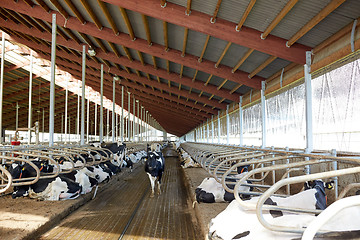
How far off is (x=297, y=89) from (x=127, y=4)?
4.40 meters

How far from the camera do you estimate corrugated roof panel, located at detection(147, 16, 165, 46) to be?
8156 mm

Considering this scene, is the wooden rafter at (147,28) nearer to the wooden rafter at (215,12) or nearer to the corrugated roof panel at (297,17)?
the wooden rafter at (215,12)

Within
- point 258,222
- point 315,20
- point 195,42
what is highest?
point 195,42

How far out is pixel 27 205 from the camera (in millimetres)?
5254

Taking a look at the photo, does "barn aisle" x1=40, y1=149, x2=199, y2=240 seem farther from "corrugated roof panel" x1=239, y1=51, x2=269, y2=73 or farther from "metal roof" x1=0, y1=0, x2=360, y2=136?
"corrugated roof panel" x1=239, y1=51, x2=269, y2=73

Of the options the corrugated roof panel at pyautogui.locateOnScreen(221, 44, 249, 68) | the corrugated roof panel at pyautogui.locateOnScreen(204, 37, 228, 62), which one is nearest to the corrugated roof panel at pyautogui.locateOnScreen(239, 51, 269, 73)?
the corrugated roof panel at pyautogui.locateOnScreen(221, 44, 249, 68)

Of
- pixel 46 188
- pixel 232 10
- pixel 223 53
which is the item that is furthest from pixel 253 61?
pixel 46 188

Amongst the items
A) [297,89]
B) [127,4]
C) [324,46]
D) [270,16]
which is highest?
[127,4]

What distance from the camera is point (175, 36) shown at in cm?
868

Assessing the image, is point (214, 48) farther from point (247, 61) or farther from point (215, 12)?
point (215, 12)

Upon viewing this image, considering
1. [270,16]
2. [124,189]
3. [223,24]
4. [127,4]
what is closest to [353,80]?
[270,16]

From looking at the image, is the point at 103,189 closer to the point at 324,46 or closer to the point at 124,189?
the point at 124,189

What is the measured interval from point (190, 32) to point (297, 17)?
3264 mm

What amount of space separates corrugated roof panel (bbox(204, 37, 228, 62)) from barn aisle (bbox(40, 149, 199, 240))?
4.14m
